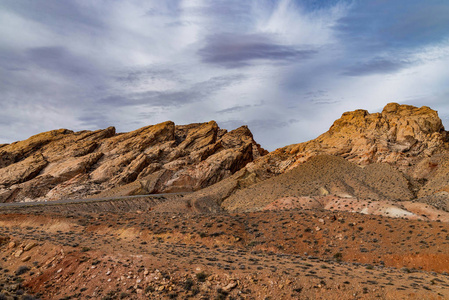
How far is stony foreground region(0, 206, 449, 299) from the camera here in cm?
1139

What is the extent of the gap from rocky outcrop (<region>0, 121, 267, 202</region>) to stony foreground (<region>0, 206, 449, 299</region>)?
35870 millimetres

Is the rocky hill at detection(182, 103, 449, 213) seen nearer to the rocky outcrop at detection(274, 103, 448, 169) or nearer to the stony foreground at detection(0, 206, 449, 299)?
the rocky outcrop at detection(274, 103, 448, 169)

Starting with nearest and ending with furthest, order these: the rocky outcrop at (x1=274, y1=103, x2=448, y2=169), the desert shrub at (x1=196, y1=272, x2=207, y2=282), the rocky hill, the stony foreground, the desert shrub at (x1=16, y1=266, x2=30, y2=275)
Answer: the stony foreground
the desert shrub at (x1=196, y1=272, x2=207, y2=282)
the desert shrub at (x1=16, y1=266, x2=30, y2=275)
the rocky hill
the rocky outcrop at (x1=274, y1=103, x2=448, y2=169)

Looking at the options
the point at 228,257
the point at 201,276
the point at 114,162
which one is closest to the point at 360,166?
the point at 114,162

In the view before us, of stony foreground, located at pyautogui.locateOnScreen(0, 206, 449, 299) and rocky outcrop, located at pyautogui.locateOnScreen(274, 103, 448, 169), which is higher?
rocky outcrop, located at pyautogui.locateOnScreen(274, 103, 448, 169)

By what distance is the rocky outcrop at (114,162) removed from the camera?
5978 centimetres

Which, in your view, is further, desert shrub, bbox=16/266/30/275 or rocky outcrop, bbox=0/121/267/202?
rocky outcrop, bbox=0/121/267/202

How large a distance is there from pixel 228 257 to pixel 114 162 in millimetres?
56779

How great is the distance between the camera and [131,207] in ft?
151

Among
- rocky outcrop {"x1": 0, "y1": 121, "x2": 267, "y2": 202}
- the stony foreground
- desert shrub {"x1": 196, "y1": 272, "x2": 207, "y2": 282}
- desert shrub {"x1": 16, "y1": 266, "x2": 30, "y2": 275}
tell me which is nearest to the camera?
the stony foreground

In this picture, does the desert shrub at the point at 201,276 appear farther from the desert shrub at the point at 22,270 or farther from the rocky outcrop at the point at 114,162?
the rocky outcrop at the point at 114,162

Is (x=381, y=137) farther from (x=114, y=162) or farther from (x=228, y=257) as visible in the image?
(x=228, y=257)

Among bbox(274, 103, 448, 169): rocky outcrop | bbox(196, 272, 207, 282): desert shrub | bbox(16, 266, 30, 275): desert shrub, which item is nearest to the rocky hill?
bbox(274, 103, 448, 169): rocky outcrop

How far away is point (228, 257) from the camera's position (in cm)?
1510
